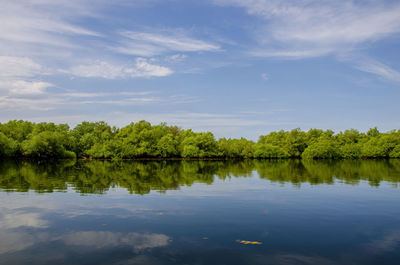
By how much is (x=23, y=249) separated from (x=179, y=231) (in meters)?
5.18

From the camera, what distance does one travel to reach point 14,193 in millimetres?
19844

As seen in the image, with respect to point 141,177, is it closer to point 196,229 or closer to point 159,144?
point 196,229

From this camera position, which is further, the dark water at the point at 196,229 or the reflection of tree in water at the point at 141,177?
the reflection of tree in water at the point at 141,177

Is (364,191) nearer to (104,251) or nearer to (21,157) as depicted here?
(104,251)

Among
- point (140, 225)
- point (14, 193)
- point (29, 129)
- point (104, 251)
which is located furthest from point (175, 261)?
point (29, 129)

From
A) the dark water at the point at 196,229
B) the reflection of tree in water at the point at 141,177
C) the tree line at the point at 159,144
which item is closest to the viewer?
the dark water at the point at 196,229

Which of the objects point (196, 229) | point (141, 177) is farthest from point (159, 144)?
point (196, 229)

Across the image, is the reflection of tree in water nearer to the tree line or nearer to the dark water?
the dark water

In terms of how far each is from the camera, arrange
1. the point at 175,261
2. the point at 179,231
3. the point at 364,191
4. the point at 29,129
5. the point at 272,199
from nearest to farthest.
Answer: the point at 175,261 → the point at 179,231 → the point at 272,199 → the point at 364,191 → the point at 29,129

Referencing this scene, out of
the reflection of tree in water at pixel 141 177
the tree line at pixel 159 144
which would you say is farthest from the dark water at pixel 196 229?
the tree line at pixel 159 144

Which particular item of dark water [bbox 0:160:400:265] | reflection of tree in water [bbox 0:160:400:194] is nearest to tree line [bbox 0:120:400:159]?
reflection of tree in water [bbox 0:160:400:194]

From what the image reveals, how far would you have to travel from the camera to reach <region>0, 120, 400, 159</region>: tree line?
90625 mm

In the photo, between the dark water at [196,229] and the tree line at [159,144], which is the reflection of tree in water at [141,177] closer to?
the dark water at [196,229]

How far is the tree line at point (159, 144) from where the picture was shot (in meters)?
90.6
